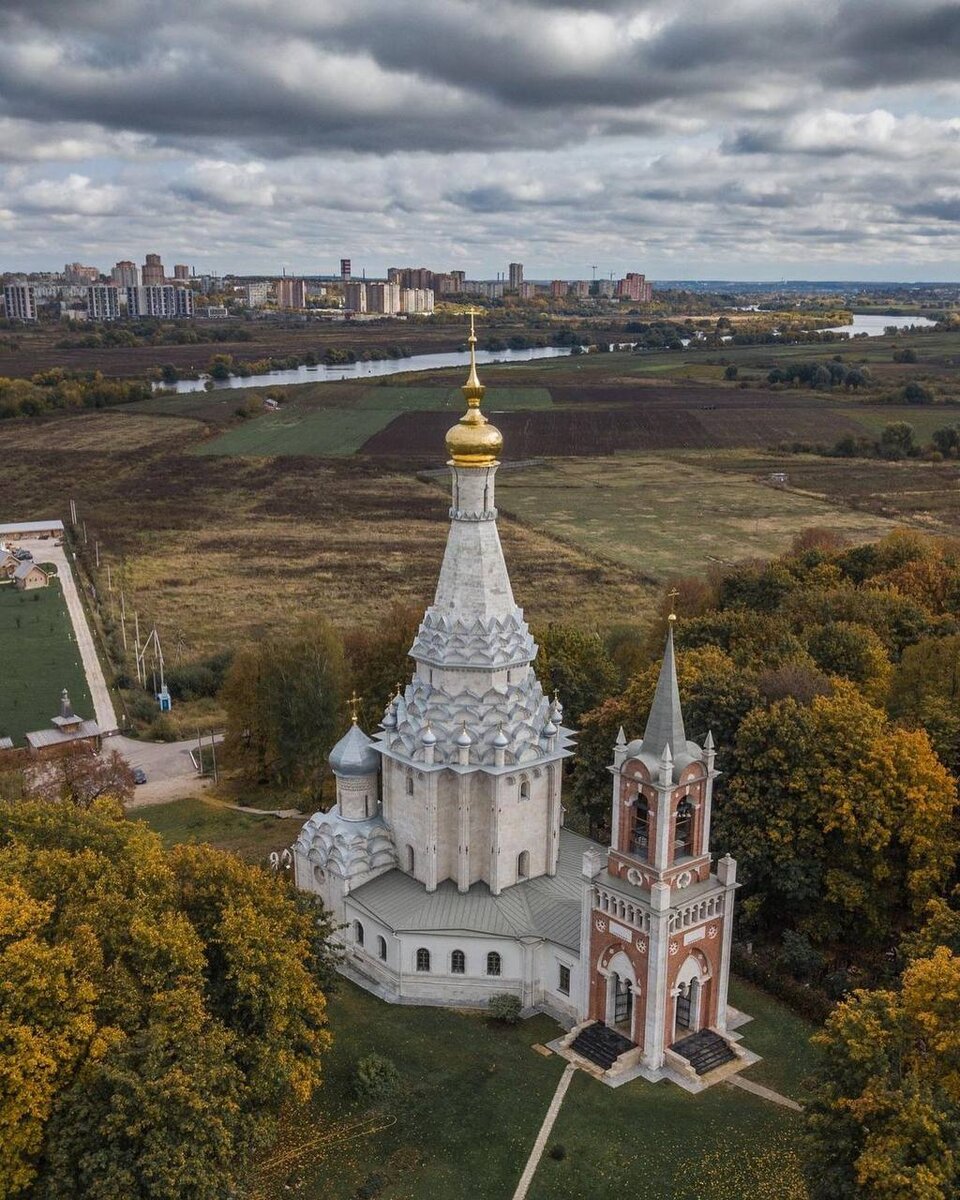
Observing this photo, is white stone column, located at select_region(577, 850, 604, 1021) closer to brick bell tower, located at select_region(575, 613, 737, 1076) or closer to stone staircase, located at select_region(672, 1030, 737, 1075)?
brick bell tower, located at select_region(575, 613, 737, 1076)

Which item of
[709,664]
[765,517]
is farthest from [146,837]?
[765,517]

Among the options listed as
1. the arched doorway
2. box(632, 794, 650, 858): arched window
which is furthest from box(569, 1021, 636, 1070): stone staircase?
box(632, 794, 650, 858): arched window

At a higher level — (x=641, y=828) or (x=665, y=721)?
(x=665, y=721)

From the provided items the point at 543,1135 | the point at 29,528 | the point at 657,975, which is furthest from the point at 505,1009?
the point at 29,528

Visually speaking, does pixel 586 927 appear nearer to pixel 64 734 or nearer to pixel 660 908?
pixel 660 908

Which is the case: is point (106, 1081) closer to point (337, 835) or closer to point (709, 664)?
point (337, 835)

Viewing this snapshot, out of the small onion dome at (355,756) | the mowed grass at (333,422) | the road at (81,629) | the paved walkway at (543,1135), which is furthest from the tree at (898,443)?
the paved walkway at (543,1135)
